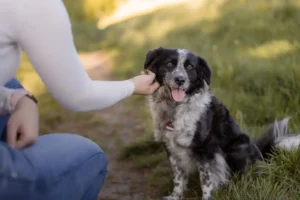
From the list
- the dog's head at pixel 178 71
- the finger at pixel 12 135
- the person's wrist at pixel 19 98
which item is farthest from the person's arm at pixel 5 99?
the dog's head at pixel 178 71

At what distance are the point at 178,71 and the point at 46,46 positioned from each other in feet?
4.37

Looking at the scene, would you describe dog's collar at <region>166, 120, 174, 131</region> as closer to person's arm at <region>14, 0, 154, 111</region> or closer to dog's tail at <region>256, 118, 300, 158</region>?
dog's tail at <region>256, 118, 300, 158</region>

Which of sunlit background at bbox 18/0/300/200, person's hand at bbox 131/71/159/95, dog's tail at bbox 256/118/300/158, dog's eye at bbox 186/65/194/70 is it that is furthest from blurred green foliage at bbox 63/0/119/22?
person's hand at bbox 131/71/159/95

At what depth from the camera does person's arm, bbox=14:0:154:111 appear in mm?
1210

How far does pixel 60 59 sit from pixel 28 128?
0.88ft

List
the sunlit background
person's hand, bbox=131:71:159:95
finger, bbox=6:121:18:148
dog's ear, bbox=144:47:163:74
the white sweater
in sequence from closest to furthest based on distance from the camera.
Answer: the white sweater < finger, bbox=6:121:18:148 < person's hand, bbox=131:71:159:95 < dog's ear, bbox=144:47:163:74 < the sunlit background

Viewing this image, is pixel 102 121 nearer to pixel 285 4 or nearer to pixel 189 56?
pixel 189 56

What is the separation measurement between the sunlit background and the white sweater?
4.21 ft

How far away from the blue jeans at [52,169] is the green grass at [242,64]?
1.06 metres

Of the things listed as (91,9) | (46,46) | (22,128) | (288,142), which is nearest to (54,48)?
(46,46)

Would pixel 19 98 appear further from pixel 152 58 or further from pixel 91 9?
pixel 91 9

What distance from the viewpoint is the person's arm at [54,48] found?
47.6 inches

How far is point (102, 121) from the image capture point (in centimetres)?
430

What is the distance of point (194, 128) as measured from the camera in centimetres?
262
